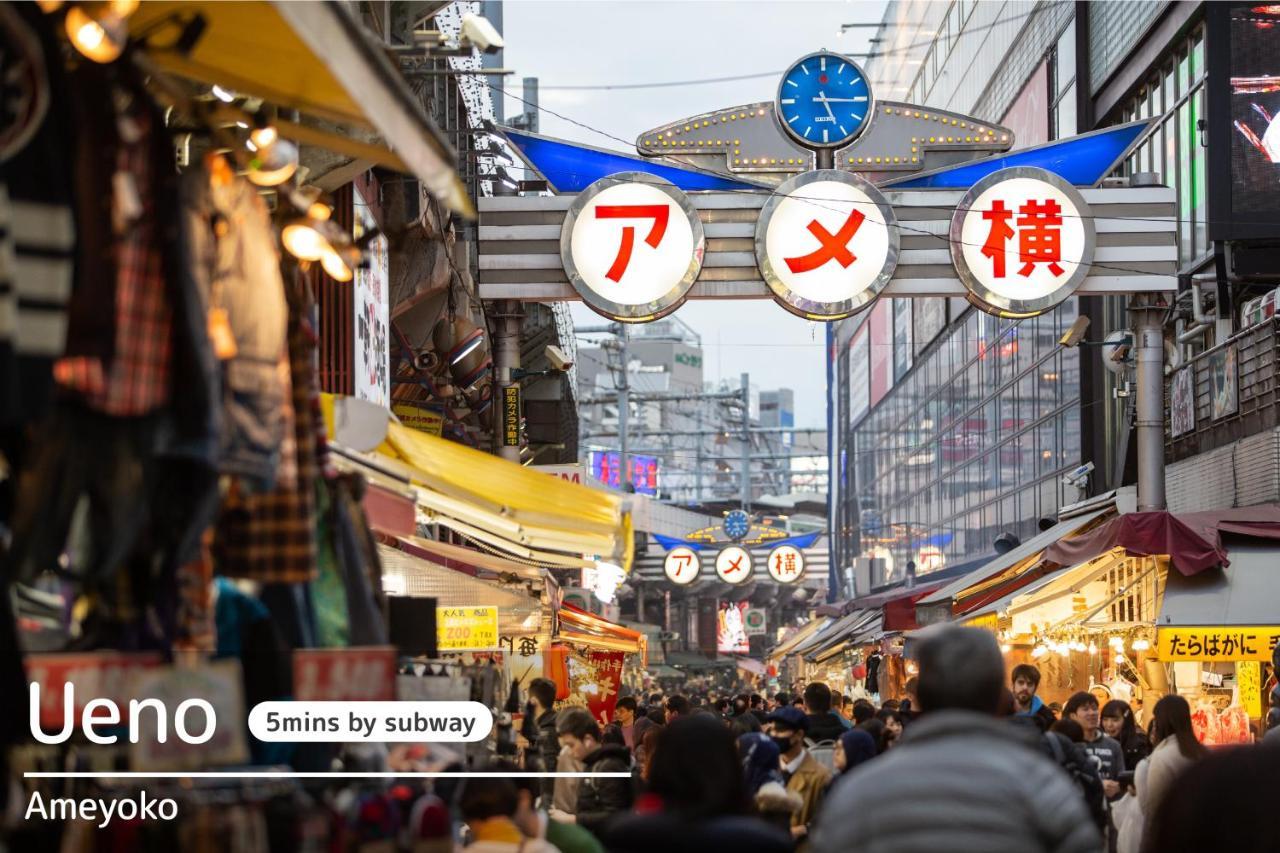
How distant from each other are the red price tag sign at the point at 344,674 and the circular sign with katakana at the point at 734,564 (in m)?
→ 47.6

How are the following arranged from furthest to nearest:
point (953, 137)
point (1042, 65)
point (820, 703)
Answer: point (1042, 65) → point (953, 137) → point (820, 703)

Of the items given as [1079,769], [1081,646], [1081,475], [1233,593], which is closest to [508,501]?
[1079,769]

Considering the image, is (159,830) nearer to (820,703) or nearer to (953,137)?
(820,703)

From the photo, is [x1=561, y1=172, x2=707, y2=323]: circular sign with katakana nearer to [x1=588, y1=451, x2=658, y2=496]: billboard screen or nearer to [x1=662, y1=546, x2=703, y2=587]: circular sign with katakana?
[x1=662, y1=546, x2=703, y2=587]: circular sign with katakana

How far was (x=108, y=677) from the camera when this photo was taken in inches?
187

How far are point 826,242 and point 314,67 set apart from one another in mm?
13079

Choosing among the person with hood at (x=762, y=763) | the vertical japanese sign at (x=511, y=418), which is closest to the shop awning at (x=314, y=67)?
the person with hood at (x=762, y=763)

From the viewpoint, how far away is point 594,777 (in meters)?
10.2

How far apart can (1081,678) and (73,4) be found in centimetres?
1925

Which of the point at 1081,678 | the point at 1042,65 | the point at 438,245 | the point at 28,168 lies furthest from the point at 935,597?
the point at 28,168

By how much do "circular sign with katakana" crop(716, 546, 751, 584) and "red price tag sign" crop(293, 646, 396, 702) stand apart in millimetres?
47595

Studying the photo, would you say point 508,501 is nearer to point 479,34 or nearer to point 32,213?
point 32,213

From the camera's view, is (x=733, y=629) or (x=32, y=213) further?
(x=733, y=629)

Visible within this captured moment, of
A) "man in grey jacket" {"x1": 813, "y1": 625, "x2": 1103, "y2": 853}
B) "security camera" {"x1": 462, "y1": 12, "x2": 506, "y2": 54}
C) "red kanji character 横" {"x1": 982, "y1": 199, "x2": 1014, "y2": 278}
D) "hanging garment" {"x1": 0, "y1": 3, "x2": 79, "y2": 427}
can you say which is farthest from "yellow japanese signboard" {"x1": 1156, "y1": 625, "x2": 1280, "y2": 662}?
"hanging garment" {"x1": 0, "y1": 3, "x2": 79, "y2": 427}
